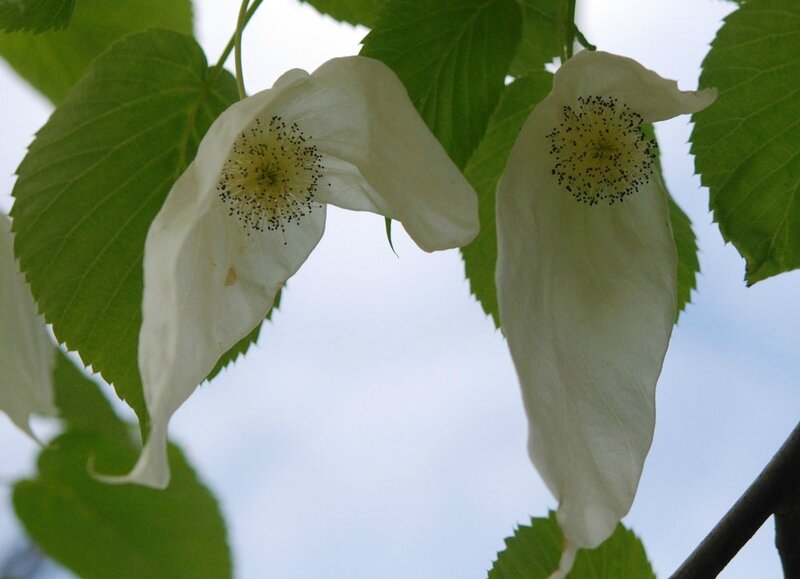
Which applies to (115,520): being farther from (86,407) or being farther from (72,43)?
(72,43)

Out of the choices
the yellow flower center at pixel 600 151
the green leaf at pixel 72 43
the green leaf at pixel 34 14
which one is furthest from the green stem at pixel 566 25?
the green leaf at pixel 72 43

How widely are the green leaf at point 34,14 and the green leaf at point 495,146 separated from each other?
0.24 metres

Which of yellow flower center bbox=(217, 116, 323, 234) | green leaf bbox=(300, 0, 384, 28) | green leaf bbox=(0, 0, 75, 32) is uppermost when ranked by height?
green leaf bbox=(300, 0, 384, 28)

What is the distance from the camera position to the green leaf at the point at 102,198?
0.68 metres

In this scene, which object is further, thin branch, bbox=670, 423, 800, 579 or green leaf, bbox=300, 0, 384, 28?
green leaf, bbox=300, 0, 384, 28

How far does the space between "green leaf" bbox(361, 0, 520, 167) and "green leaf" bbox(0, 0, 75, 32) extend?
0.18 m

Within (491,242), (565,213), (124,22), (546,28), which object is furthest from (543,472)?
(124,22)

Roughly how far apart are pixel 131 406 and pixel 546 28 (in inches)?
14.2

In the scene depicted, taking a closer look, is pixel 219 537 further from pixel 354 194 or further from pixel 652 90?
pixel 652 90

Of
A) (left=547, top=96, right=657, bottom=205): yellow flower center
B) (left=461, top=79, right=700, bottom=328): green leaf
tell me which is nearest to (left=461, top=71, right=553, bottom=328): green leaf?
(left=461, top=79, right=700, bottom=328): green leaf

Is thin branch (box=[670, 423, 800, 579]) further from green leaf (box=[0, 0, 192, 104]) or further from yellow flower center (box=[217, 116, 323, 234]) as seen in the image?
green leaf (box=[0, 0, 192, 104])

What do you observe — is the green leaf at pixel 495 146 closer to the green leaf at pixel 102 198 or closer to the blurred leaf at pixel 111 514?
the green leaf at pixel 102 198

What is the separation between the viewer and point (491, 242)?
29.2 inches

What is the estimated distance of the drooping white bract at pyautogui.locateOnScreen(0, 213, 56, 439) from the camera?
699 millimetres
